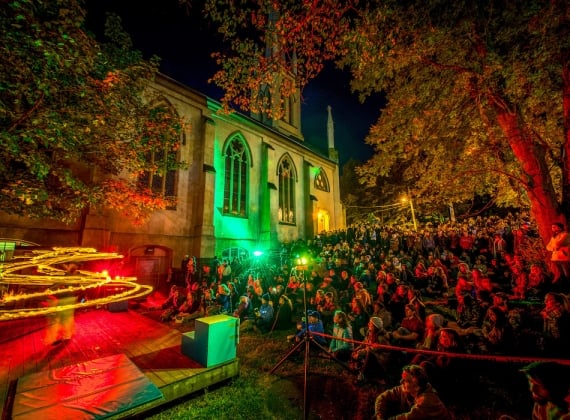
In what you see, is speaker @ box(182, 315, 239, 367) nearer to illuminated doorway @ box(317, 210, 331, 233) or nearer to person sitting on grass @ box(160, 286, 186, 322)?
person sitting on grass @ box(160, 286, 186, 322)

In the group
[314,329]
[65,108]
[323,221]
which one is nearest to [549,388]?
[314,329]

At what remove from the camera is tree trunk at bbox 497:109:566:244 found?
594cm

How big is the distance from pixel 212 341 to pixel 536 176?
8.51 metres

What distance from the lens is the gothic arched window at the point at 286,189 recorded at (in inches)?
830

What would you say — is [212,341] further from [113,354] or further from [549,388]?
[549,388]

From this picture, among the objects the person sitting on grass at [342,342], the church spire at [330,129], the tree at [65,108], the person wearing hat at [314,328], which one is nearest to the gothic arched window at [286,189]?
the church spire at [330,129]

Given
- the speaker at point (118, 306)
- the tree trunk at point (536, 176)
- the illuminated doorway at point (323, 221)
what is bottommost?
Answer: the speaker at point (118, 306)

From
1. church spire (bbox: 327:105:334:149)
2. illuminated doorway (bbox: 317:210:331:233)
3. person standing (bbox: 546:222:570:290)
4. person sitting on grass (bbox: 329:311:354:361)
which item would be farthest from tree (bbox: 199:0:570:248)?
church spire (bbox: 327:105:334:149)

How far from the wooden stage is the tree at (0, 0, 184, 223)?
2.92 metres

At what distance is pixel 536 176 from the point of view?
6086 millimetres

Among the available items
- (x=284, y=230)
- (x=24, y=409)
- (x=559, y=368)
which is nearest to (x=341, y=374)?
(x=559, y=368)

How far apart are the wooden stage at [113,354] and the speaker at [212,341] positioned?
0.39 ft

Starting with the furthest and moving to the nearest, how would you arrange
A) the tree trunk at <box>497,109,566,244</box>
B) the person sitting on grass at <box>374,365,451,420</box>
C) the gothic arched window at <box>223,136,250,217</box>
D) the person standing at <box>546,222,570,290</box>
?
the gothic arched window at <box>223,136,250,217</box> → the tree trunk at <box>497,109,566,244</box> → the person standing at <box>546,222,570,290</box> → the person sitting on grass at <box>374,365,451,420</box>

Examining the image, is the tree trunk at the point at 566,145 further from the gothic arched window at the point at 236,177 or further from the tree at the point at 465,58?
the gothic arched window at the point at 236,177
